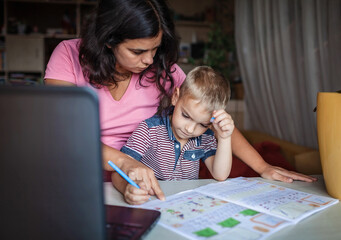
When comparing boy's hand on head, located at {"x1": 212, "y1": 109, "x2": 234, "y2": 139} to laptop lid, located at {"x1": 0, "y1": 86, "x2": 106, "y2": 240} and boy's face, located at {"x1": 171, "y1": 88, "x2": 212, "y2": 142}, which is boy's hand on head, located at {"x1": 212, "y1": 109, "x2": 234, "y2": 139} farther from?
laptop lid, located at {"x1": 0, "y1": 86, "x2": 106, "y2": 240}

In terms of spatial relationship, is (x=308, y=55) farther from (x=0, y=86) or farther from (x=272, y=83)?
(x=0, y=86)

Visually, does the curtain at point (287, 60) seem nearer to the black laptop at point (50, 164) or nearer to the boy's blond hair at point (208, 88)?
the boy's blond hair at point (208, 88)

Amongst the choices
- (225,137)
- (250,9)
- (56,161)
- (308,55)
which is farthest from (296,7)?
(56,161)

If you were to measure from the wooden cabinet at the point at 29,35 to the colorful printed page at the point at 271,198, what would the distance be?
357cm

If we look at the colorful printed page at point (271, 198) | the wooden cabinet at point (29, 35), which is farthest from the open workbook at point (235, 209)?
the wooden cabinet at point (29, 35)

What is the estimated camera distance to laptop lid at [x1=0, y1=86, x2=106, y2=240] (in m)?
0.37

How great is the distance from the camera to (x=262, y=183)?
99 cm

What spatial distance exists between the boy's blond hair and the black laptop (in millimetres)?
731

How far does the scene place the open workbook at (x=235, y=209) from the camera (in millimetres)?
621

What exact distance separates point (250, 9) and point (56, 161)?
9.65 ft

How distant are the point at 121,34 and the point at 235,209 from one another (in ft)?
2.17

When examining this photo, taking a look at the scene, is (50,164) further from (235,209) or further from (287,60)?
(287,60)

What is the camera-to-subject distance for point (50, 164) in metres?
0.39

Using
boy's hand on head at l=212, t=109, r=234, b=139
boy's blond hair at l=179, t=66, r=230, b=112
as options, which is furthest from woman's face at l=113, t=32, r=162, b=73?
boy's hand on head at l=212, t=109, r=234, b=139
